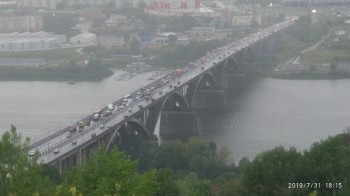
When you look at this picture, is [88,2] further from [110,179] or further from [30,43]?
[110,179]

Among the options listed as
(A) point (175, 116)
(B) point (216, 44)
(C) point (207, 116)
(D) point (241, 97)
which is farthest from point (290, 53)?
(A) point (175, 116)

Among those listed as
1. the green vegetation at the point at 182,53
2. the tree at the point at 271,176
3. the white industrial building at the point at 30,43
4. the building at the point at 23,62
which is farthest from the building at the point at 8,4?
the tree at the point at 271,176

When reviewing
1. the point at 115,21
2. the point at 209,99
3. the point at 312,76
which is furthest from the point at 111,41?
the point at 209,99

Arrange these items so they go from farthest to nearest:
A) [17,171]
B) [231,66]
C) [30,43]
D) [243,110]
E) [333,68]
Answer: [30,43], [333,68], [231,66], [243,110], [17,171]

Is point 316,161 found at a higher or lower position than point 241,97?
higher

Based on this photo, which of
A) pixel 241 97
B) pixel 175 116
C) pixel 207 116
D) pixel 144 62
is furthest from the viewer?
pixel 144 62

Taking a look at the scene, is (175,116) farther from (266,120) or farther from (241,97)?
Answer: (241,97)

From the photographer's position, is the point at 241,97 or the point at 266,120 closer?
the point at 266,120

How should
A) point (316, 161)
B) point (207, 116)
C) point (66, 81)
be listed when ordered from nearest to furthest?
point (316, 161)
point (207, 116)
point (66, 81)
